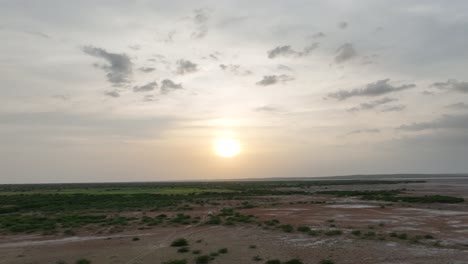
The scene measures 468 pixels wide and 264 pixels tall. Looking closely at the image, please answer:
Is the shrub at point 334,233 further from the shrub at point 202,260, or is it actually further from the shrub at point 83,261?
the shrub at point 83,261

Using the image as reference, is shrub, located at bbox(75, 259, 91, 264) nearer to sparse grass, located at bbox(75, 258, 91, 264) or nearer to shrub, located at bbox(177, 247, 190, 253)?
sparse grass, located at bbox(75, 258, 91, 264)

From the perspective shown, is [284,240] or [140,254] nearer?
[140,254]

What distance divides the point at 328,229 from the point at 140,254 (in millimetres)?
13647

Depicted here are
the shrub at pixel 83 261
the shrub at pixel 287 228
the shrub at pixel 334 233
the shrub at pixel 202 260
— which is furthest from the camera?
the shrub at pixel 287 228

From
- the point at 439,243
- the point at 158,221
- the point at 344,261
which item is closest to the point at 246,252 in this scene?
the point at 344,261

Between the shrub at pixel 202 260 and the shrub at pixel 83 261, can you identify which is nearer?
the shrub at pixel 202 260

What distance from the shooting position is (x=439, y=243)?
63.8 feet

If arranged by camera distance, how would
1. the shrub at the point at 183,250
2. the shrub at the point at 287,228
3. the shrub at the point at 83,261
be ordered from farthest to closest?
1. the shrub at the point at 287,228
2. the shrub at the point at 183,250
3. the shrub at the point at 83,261

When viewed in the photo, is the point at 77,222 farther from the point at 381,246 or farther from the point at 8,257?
the point at 381,246

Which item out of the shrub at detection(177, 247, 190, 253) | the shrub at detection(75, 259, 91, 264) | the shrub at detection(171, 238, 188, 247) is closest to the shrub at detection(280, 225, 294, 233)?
the shrub at detection(171, 238, 188, 247)

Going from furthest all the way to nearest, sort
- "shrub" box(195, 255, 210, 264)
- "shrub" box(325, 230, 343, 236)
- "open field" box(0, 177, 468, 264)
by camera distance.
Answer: "shrub" box(325, 230, 343, 236) < "open field" box(0, 177, 468, 264) < "shrub" box(195, 255, 210, 264)

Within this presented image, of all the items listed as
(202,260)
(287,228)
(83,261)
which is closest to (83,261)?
(83,261)

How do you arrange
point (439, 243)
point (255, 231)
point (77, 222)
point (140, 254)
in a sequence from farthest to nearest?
point (77, 222) < point (255, 231) < point (439, 243) < point (140, 254)

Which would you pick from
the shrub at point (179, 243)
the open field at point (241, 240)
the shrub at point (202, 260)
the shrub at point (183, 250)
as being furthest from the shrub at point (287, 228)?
the shrub at point (202, 260)
